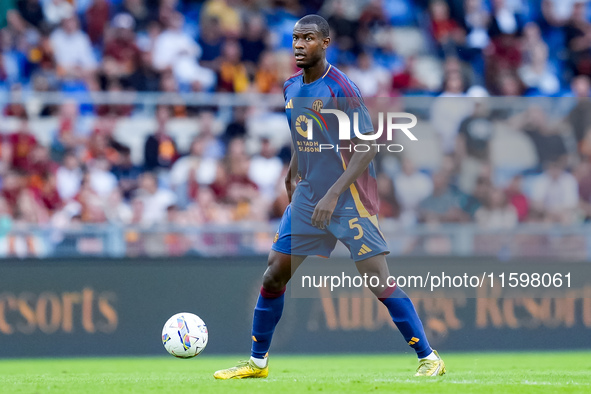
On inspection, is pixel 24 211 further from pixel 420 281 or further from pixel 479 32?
pixel 479 32

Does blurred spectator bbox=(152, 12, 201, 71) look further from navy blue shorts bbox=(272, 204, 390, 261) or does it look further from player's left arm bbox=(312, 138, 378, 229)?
player's left arm bbox=(312, 138, 378, 229)

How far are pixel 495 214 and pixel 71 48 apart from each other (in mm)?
5955

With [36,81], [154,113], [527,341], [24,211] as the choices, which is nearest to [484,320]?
[527,341]

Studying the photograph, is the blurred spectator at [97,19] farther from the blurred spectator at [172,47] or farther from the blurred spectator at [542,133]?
the blurred spectator at [542,133]

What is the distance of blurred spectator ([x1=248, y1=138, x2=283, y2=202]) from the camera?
36.3ft

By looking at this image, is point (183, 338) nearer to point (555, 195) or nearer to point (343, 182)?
point (343, 182)

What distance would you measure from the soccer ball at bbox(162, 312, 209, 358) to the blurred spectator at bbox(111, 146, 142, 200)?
12.5ft

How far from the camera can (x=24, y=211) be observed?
1035 centimetres

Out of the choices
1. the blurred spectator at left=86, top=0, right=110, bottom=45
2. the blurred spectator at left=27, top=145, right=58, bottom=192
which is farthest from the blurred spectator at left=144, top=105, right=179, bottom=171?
the blurred spectator at left=86, top=0, right=110, bottom=45

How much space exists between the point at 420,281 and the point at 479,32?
482 cm

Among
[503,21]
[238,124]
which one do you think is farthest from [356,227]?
[503,21]

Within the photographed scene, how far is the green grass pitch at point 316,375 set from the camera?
591 centimetres

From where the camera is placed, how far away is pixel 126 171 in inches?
425

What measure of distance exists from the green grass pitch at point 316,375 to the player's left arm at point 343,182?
1.09 m
